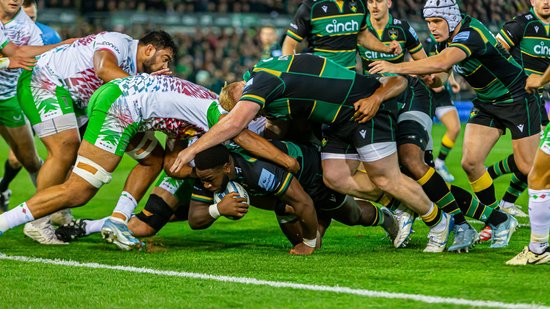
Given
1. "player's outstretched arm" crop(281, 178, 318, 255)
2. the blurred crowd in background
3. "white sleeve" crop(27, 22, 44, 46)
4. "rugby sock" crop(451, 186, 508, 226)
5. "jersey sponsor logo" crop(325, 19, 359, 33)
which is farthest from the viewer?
the blurred crowd in background

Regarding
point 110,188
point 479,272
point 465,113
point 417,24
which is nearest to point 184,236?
point 479,272

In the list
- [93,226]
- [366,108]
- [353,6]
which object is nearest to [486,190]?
[366,108]

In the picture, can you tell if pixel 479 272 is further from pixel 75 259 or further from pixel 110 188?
pixel 110 188

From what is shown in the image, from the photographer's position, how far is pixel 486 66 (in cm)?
881

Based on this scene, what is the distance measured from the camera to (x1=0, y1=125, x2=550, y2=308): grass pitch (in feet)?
19.6

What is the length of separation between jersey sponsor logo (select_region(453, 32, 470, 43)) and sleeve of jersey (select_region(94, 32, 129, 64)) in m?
3.16

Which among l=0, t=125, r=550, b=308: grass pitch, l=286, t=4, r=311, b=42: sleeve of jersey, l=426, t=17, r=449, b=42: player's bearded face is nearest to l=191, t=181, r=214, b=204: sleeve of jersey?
l=0, t=125, r=550, b=308: grass pitch

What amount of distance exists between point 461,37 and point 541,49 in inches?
118

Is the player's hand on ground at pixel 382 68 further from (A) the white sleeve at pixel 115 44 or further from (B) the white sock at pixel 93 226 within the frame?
(B) the white sock at pixel 93 226

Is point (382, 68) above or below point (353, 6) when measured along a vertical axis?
above

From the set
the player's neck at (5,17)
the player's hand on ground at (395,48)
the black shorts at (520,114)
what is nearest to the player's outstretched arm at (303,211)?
the black shorts at (520,114)

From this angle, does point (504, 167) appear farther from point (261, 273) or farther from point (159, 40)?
point (261, 273)

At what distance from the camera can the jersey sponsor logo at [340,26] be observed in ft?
37.7

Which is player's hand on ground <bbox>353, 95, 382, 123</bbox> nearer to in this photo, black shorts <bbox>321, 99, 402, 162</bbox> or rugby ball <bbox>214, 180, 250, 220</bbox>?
black shorts <bbox>321, 99, 402, 162</bbox>
